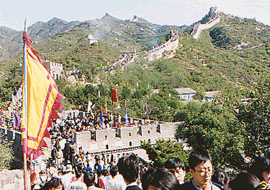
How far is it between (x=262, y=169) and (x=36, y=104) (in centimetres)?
414

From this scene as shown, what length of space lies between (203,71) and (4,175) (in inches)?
2393

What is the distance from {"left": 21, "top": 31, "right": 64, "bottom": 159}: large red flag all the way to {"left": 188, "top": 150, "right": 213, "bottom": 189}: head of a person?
10.5 feet

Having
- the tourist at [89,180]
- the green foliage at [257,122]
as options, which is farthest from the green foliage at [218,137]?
the tourist at [89,180]

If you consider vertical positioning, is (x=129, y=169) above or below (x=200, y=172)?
below

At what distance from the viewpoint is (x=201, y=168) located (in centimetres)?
337

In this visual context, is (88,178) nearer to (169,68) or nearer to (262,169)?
(262,169)

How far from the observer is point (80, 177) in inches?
219

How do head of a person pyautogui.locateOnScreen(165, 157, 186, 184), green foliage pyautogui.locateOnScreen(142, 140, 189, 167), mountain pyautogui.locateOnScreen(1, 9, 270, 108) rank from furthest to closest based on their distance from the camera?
1. mountain pyautogui.locateOnScreen(1, 9, 270, 108)
2. green foliage pyautogui.locateOnScreen(142, 140, 189, 167)
3. head of a person pyautogui.locateOnScreen(165, 157, 186, 184)

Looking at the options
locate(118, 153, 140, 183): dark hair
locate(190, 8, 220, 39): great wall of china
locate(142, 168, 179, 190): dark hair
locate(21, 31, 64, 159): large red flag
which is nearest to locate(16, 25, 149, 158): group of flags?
locate(21, 31, 64, 159): large red flag

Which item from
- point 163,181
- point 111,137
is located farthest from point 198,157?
point 111,137

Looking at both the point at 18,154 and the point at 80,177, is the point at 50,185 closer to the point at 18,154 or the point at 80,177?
the point at 80,177

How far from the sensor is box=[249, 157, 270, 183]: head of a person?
403 cm

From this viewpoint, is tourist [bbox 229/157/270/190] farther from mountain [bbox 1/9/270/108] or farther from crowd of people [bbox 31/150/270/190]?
mountain [bbox 1/9/270/108]

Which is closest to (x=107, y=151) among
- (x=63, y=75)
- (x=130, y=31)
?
(x=63, y=75)
